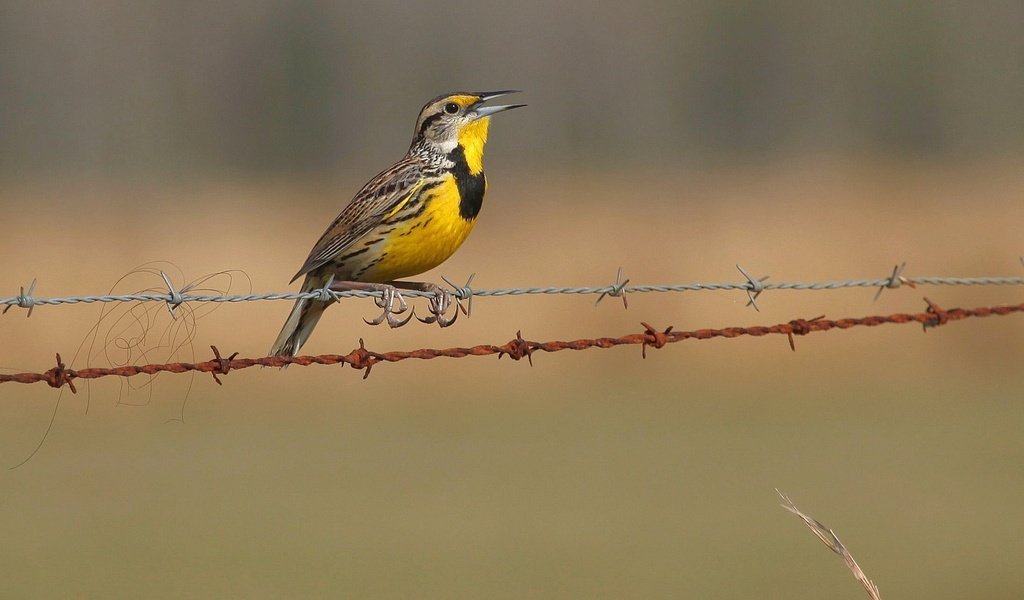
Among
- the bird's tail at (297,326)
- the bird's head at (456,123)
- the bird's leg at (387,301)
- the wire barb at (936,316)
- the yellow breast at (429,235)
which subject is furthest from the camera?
the bird's head at (456,123)

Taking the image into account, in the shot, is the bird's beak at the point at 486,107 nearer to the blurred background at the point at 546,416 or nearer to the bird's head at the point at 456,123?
the bird's head at the point at 456,123

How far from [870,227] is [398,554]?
8840 millimetres

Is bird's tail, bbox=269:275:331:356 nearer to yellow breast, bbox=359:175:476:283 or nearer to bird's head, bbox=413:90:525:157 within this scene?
yellow breast, bbox=359:175:476:283

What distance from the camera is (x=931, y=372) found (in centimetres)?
1962

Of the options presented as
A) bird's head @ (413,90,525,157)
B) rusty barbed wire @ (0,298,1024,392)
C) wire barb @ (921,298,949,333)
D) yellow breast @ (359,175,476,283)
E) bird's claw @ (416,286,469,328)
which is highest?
bird's head @ (413,90,525,157)

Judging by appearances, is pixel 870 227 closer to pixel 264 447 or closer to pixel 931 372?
pixel 931 372

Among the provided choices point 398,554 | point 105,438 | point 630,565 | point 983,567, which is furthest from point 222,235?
point 983,567

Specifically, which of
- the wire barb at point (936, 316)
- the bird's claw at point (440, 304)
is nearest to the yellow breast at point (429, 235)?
the bird's claw at point (440, 304)

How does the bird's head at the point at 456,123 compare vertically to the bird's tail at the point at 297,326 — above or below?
above

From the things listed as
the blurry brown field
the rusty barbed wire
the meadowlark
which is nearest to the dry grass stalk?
the rusty barbed wire

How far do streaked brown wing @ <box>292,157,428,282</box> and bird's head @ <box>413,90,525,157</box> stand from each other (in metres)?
0.19

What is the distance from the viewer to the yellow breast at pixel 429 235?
6.47 metres

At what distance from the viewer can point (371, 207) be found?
6625 mm

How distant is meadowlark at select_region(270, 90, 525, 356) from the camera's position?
6477 mm
